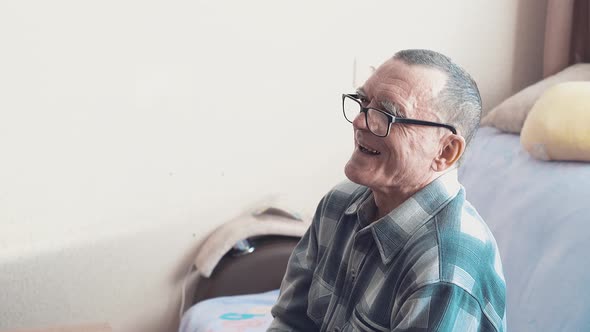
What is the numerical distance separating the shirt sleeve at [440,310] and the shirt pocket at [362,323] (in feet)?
0.24

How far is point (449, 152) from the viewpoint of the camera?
1.29 metres

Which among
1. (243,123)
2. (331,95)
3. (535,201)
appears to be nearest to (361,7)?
(331,95)

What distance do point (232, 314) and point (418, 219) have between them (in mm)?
927

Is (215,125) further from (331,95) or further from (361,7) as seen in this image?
(361,7)

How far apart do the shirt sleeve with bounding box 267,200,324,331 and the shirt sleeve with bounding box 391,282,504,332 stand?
347mm

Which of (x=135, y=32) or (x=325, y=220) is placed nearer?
(x=325, y=220)

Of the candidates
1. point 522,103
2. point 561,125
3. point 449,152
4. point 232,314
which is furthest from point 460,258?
point 522,103

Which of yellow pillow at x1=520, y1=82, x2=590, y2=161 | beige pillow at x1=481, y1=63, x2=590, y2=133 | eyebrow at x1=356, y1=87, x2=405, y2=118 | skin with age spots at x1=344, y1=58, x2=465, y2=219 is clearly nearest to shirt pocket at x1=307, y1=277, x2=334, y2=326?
skin with age spots at x1=344, y1=58, x2=465, y2=219

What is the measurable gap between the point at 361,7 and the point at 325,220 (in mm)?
1024

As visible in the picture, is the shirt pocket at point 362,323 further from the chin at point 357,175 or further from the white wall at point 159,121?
the white wall at point 159,121

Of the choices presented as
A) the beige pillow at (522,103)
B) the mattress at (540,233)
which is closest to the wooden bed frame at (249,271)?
the mattress at (540,233)

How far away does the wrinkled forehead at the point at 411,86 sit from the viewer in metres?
1.25

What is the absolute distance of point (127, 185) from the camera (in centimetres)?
218

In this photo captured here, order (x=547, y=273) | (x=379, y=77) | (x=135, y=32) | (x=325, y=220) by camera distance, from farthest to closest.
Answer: (x=135, y=32) < (x=547, y=273) < (x=325, y=220) < (x=379, y=77)
